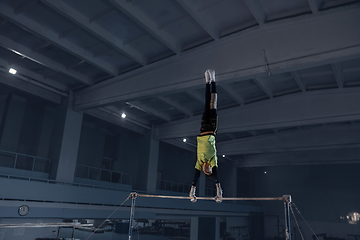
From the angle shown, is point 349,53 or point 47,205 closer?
point 349,53

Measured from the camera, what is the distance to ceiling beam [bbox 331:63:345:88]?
1116cm

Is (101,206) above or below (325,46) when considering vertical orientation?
below

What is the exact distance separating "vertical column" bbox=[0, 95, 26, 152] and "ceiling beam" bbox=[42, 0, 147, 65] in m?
7.11

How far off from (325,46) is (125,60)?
748 centimetres

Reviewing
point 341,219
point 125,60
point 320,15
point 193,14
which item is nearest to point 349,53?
point 320,15

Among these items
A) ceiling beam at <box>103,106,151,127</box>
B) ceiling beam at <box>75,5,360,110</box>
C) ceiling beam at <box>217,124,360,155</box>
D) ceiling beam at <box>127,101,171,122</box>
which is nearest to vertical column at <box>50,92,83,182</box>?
ceiling beam at <box>103,106,151,127</box>

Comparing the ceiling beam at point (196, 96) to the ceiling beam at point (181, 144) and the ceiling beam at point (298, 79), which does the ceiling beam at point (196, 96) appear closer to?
the ceiling beam at point (298, 79)

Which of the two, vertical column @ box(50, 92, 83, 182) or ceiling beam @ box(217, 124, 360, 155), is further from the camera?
ceiling beam @ box(217, 124, 360, 155)

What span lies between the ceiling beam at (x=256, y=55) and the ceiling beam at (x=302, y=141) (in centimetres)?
1073

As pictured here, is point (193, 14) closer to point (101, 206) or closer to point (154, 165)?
point (101, 206)

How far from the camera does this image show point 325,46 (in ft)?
25.7

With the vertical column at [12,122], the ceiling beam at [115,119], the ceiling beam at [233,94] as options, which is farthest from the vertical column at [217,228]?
the vertical column at [12,122]

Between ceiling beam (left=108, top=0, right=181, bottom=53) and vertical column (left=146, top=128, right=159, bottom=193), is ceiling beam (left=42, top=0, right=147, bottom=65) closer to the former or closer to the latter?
ceiling beam (left=108, top=0, right=181, bottom=53)

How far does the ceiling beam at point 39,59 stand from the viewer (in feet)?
33.6
